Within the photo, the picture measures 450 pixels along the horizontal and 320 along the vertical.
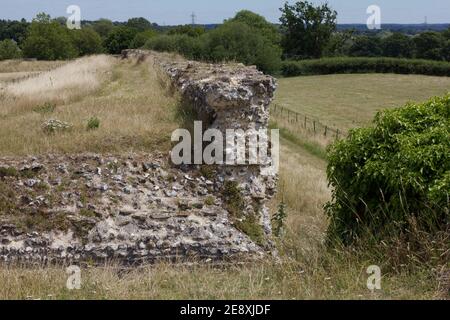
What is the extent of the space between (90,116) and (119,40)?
64.4m

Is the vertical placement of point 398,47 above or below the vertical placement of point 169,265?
above

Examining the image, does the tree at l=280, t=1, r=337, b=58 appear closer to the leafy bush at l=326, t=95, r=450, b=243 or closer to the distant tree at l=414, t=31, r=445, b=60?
the distant tree at l=414, t=31, r=445, b=60

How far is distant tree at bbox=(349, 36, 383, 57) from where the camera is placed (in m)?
88.4

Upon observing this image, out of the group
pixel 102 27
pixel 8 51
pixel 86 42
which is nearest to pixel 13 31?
pixel 102 27

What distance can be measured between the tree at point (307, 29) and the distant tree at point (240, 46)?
26962 millimetres

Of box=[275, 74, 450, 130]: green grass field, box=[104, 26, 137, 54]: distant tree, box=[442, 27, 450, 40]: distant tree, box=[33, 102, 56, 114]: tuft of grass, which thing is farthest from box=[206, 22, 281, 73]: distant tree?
box=[442, 27, 450, 40]: distant tree

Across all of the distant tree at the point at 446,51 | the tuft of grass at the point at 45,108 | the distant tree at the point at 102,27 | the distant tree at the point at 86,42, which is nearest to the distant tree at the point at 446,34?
the distant tree at the point at 446,51

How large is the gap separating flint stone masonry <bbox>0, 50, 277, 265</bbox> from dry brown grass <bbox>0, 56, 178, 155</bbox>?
100cm

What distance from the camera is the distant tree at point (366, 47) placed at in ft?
290

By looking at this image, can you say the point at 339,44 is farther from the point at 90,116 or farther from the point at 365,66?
the point at 90,116

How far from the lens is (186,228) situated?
29.1 feet

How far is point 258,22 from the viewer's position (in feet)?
277

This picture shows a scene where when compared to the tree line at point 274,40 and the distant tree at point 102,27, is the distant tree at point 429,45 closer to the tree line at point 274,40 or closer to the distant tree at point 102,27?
the tree line at point 274,40
